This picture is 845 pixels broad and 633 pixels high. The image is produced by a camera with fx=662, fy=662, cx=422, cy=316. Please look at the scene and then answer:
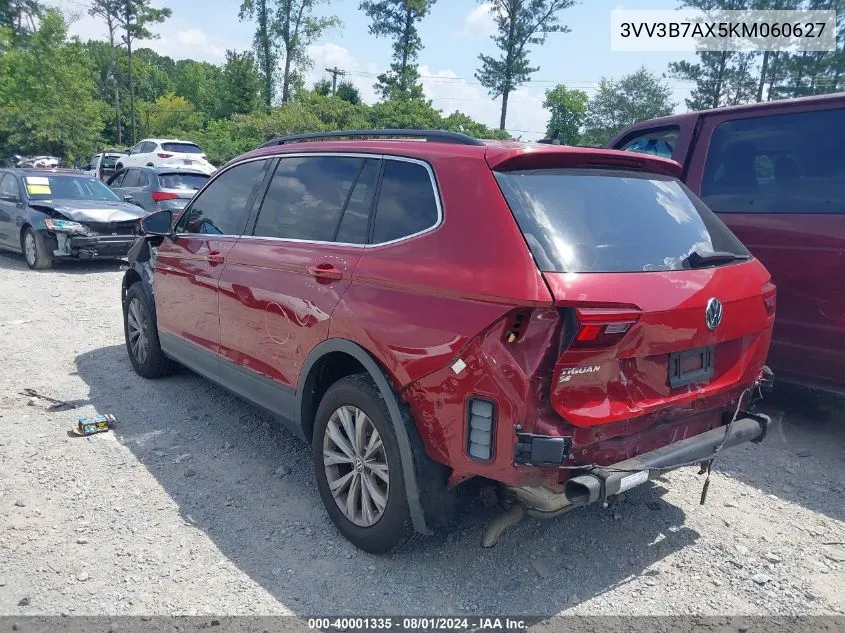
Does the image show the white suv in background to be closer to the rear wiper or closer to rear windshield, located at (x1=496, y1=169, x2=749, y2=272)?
rear windshield, located at (x1=496, y1=169, x2=749, y2=272)

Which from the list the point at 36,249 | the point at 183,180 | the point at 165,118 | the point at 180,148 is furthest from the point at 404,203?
the point at 165,118

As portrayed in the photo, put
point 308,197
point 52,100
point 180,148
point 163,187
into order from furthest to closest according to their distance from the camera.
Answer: point 52,100 → point 180,148 → point 163,187 → point 308,197

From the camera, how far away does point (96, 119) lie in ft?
121

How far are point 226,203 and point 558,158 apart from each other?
2.48 metres

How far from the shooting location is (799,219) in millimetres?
4414

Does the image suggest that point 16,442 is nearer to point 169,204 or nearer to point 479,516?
point 479,516

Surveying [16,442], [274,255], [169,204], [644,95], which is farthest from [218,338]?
[644,95]

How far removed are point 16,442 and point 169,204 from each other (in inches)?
406

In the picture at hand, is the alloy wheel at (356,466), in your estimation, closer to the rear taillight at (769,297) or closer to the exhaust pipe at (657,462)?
the exhaust pipe at (657,462)

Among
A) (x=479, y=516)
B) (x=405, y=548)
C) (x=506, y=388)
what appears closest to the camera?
(x=506, y=388)

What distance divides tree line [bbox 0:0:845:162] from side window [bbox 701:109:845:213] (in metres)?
24.8

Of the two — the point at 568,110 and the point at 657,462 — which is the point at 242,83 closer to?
the point at 568,110

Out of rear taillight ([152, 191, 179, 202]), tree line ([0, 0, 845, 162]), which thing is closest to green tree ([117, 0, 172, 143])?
tree line ([0, 0, 845, 162])

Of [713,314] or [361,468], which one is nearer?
[713,314]
